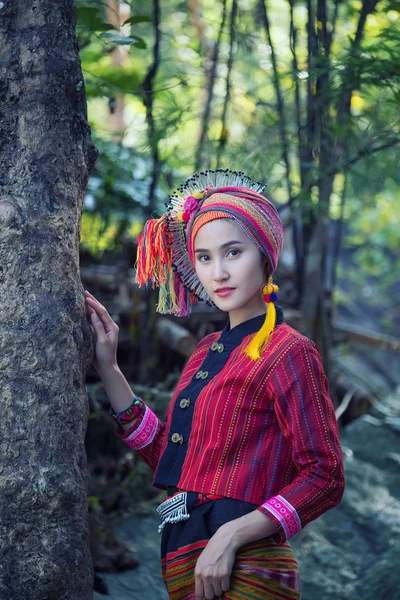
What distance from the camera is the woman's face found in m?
2.00

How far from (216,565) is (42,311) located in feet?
2.56

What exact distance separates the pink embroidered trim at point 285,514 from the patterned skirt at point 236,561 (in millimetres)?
Result: 97

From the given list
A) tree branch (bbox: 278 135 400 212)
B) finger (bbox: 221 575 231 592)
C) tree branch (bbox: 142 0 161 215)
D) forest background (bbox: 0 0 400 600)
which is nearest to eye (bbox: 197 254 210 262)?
forest background (bbox: 0 0 400 600)

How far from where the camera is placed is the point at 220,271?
2.00m

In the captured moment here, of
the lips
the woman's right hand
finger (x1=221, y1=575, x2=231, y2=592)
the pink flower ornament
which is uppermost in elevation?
the pink flower ornament

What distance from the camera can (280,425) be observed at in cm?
189

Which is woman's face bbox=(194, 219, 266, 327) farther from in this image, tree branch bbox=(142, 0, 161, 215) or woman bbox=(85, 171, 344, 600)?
tree branch bbox=(142, 0, 161, 215)

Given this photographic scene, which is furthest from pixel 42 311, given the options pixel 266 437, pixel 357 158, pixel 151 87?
pixel 151 87

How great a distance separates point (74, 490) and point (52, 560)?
176mm

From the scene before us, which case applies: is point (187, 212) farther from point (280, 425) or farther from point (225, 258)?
point (280, 425)

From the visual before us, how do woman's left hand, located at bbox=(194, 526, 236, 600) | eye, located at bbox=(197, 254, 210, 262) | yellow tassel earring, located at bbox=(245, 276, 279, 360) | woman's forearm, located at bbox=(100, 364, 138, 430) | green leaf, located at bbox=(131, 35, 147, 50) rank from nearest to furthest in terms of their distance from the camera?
woman's left hand, located at bbox=(194, 526, 236, 600)
yellow tassel earring, located at bbox=(245, 276, 279, 360)
eye, located at bbox=(197, 254, 210, 262)
woman's forearm, located at bbox=(100, 364, 138, 430)
green leaf, located at bbox=(131, 35, 147, 50)

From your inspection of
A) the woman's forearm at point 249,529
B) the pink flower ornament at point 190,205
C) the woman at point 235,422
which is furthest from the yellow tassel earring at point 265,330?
the woman's forearm at point 249,529

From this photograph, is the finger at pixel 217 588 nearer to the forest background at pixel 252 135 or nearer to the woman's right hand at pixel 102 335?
the woman's right hand at pixel 102 335

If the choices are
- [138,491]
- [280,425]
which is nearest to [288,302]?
[138,491]
